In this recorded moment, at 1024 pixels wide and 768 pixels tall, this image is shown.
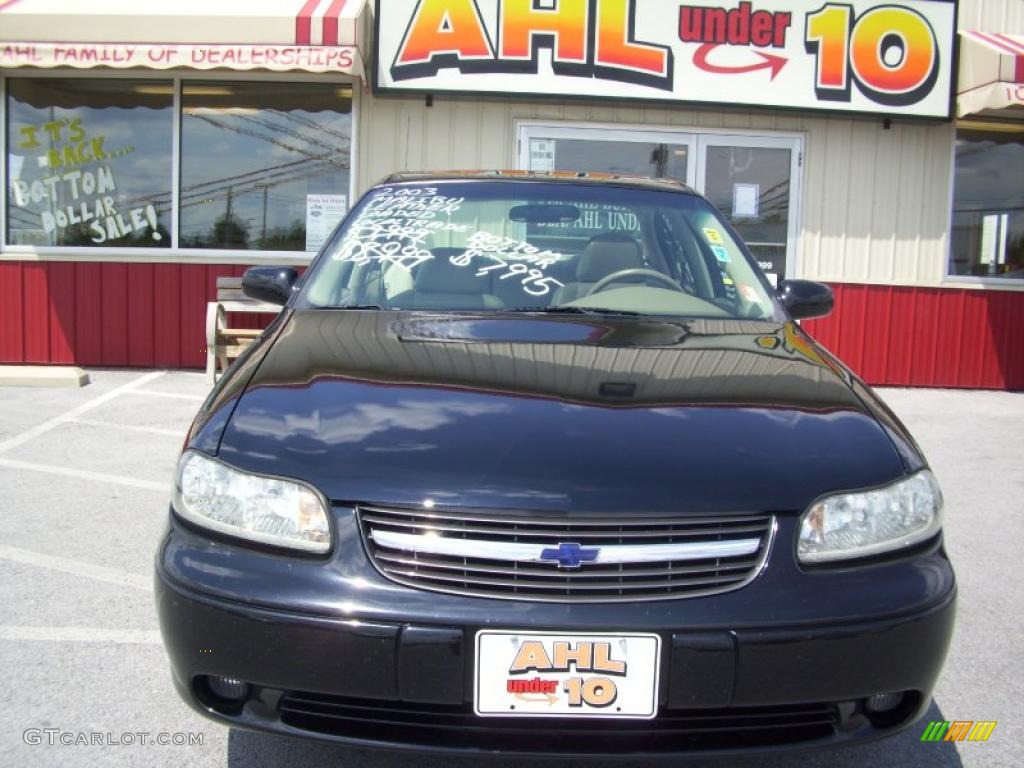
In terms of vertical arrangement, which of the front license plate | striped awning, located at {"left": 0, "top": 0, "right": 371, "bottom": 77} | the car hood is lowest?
the front license plate

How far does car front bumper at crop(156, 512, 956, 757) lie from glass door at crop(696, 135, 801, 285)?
7.00 m

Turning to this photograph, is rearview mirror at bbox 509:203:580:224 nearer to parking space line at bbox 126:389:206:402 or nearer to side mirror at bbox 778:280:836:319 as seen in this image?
side mirror at bbox 778:280:836:319

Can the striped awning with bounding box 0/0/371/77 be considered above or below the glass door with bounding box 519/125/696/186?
above

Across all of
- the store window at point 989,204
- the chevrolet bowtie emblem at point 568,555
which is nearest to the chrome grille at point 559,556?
the chevrolet bowtie emblem at point 568,555

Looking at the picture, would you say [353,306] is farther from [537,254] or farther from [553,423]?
[553,423]

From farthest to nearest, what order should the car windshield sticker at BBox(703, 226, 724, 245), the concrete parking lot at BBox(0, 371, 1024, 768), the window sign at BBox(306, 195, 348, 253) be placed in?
the window sign at BBox(306, 195, 348, 253) < the car windshield sticker at BBox(703, 226, 724, 245) < the concrete parking lot at BBox(0, 371, 1024, 768)

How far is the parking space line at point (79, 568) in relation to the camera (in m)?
3.52

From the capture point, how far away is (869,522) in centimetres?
195

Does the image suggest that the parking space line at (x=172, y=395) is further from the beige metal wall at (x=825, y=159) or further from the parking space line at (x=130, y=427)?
the beige metal wall at (x=825, y=159)

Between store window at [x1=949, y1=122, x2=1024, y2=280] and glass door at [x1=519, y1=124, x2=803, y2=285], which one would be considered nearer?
glass door at [x1=519, y1=124, x2=803, y2=285]

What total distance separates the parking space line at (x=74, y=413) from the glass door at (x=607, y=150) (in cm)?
380

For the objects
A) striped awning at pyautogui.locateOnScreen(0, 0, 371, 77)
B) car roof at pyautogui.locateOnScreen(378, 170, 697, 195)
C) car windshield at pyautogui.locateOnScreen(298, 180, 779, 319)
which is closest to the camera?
car windshield at pyautogui.locateOnScreen(298, 180, 779, 319)

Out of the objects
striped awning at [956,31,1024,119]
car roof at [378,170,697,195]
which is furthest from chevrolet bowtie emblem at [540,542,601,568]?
striped awning at [956,31,1024,119]

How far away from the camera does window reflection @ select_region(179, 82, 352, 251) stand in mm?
8375
